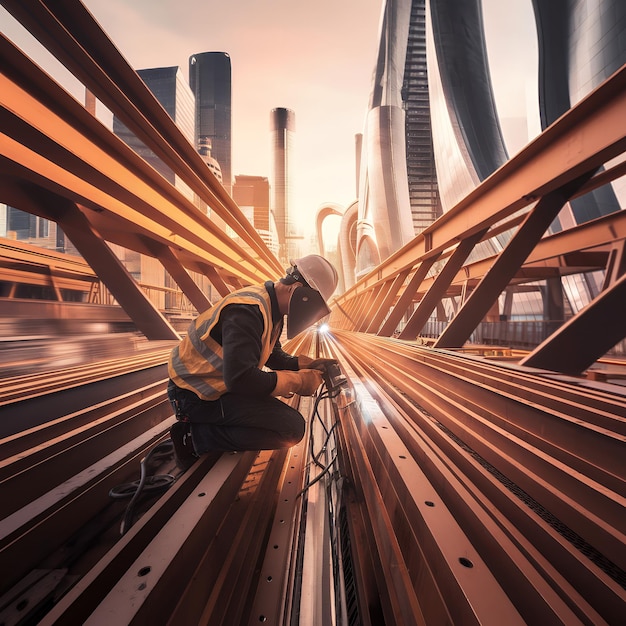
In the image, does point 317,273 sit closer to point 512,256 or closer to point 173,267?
point 512,256

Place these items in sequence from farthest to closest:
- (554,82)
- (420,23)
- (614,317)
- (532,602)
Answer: (420,23) → (554,82) → (614,317) → (532,602)

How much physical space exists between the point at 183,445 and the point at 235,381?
437 mm

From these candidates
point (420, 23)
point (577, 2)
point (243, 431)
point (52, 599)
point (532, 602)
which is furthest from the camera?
point (420, 23)

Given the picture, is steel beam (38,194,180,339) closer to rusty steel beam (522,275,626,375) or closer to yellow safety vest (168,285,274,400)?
yellow safety vest (168,285,274,400)

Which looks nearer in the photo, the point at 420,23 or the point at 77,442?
the point at 77,442

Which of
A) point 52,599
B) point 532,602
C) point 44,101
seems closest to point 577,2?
point 44,101

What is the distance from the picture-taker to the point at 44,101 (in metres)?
1.45

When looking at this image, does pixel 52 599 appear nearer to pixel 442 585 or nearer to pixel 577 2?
pixel 442 585

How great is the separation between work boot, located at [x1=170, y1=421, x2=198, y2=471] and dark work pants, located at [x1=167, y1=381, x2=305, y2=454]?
1.9 inches

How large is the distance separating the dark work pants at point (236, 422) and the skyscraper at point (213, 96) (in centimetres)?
7533

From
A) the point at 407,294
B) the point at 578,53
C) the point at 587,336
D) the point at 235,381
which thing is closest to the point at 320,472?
the point at 235,381

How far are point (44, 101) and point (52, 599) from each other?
200cm

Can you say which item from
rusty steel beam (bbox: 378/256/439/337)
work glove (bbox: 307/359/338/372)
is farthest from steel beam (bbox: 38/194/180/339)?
rusty steel beam (bbox: 378/256/439/337)

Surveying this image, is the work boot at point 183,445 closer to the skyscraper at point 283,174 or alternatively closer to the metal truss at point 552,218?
the metal truss at point 552,218
